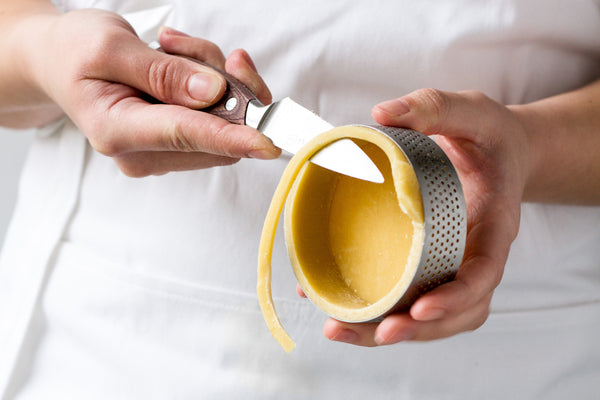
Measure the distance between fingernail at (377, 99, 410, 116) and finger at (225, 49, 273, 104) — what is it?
0.26 metres

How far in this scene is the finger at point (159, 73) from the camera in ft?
2.78

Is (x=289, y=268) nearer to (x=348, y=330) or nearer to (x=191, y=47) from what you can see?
(x=348, y=330)

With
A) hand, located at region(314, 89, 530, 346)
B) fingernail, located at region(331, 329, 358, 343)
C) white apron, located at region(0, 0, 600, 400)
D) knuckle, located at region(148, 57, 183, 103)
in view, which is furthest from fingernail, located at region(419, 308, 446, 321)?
knuckle, located at region(148, 57, 183, 103)

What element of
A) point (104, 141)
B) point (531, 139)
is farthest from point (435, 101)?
point (104, 141)

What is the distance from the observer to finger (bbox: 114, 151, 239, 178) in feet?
3.12

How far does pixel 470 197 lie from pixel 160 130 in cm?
47

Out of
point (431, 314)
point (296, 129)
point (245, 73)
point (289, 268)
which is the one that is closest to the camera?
point (431, 314)

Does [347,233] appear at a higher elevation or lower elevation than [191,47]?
lower

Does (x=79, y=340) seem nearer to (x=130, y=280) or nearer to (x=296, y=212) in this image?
(x=130, y=280)

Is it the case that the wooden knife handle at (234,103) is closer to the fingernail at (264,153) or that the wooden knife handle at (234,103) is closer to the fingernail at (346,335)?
the fingernail at (264,153)

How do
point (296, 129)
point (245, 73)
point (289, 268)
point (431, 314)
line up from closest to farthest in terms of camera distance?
1. point (431, 314)
2. point (296, 129)
3. point (245, 73)
4. point (289, 268)

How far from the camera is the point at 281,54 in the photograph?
107 cm

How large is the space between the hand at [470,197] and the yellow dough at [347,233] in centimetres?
3

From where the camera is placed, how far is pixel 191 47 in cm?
97
